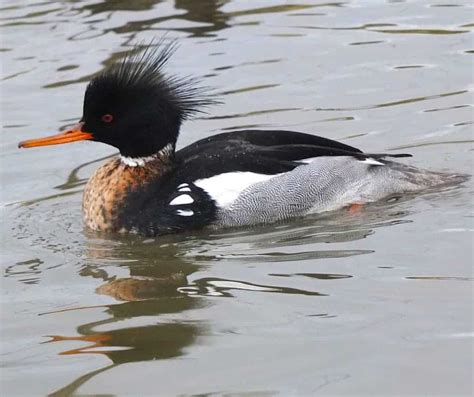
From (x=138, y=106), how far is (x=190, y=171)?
0.62 m

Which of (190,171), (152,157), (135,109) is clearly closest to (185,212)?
(190,171)

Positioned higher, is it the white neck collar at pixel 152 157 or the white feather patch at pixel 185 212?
the white neck collar at pixel 152 157

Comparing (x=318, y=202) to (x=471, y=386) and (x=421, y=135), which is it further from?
(x=471, y=386)

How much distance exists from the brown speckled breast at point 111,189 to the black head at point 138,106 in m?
0.14

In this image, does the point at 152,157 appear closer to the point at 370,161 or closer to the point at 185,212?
the point at 185,212

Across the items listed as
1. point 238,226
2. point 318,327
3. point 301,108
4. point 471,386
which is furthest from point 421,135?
point 471,386

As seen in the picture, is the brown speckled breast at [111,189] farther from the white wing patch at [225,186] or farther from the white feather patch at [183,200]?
the white wing patch at [225,186]

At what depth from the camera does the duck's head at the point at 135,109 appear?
8.55 metres

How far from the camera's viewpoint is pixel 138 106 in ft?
28.3

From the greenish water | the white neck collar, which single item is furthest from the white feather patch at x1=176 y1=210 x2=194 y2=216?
the white neck collar

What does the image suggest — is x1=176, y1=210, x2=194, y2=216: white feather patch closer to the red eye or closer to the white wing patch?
the white wing patch

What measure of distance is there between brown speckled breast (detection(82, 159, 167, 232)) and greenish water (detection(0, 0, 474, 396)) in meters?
0.16

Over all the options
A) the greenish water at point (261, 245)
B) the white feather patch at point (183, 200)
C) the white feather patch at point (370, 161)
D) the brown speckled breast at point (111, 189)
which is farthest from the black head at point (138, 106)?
the white feather patch at point (370, 161)

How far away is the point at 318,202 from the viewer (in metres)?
8.66
